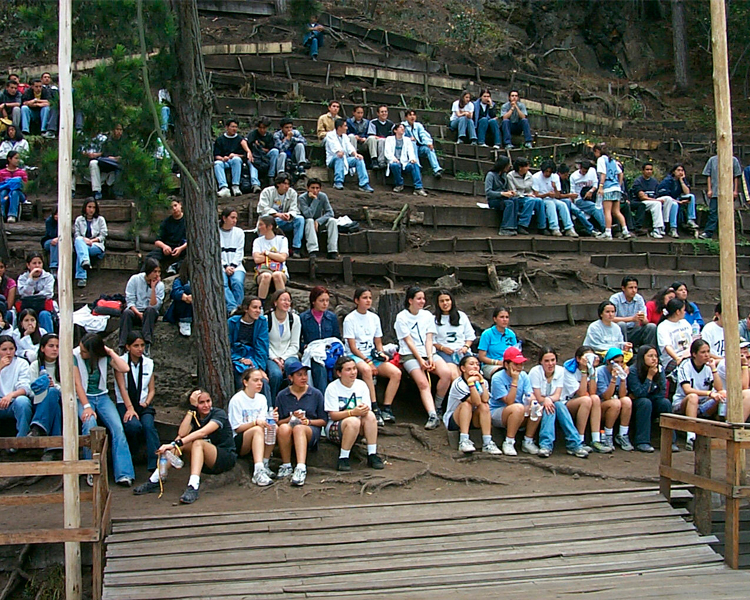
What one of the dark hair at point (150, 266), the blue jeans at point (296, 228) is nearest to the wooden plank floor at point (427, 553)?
the dark hair at point (150, 266)

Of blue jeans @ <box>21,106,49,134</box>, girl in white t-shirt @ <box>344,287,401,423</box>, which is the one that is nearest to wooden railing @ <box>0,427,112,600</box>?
girl in white t-shirt @ <box>344,287,401,423</box>

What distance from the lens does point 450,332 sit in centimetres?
1107

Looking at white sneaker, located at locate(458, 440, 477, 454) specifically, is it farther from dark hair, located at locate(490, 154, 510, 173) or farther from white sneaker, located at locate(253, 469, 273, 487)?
dark hair, located at locate(490, 154, 510, 173)

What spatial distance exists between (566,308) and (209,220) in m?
6.54

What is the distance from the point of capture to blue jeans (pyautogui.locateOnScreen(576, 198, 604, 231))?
16922mm

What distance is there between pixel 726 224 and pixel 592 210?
9.24m

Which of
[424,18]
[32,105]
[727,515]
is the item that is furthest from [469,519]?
[424,18]

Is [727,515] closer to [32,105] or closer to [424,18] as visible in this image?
[32,105]

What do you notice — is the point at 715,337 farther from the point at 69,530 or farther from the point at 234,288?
the point at 69,530

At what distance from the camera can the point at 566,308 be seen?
13.9 meters

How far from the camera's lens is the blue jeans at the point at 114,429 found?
867 centimetres

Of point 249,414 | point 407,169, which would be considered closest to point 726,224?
point 249,414

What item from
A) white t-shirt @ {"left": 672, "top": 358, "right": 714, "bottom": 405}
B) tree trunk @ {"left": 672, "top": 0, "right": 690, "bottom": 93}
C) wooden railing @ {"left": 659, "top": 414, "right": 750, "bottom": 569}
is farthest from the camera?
tree trunk @ {"left": 672, "top": 0, "right": 690, "bottom": 93}

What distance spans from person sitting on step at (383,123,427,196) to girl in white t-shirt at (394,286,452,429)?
6.90 metres
